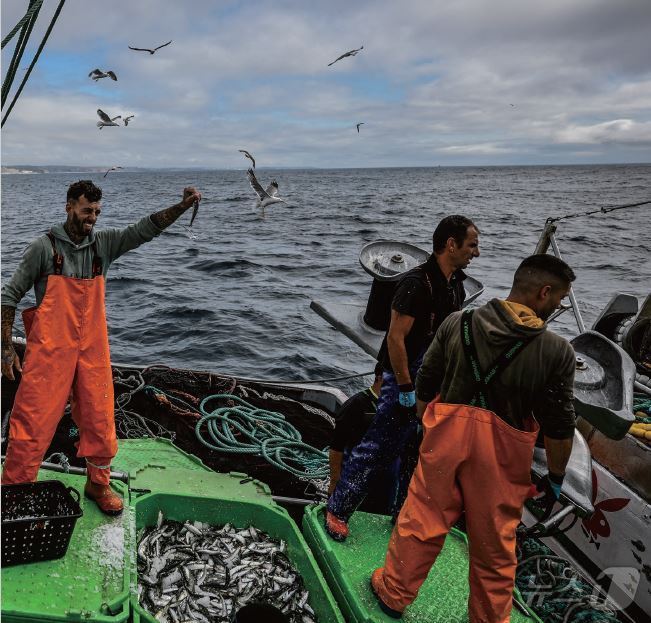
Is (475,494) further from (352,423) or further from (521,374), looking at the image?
(352,423)

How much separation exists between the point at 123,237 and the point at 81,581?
218 cm

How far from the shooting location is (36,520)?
2.99 meters

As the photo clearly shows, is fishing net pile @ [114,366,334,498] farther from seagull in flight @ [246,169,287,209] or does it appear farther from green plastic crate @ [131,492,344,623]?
seagull in flight @ [246,169,287,209]

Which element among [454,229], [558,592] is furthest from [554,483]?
[558,592]

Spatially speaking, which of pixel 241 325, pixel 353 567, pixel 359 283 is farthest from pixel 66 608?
pixel 359 283

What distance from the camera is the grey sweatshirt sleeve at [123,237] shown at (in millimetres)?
3732

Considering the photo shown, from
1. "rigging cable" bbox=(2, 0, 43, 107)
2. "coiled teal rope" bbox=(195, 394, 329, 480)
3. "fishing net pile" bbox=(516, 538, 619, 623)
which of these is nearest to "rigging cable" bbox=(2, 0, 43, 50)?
→ "rigging cable" bbox=(2, 0, 43, 107)

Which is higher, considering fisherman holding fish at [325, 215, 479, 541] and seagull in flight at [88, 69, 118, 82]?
seagull in flight at [88, 69, 118, 82]

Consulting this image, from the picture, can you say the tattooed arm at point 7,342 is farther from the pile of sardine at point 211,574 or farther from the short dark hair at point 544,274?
the short dark hair at point 544,274

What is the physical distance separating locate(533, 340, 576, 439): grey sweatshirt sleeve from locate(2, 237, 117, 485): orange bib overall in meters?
2.75

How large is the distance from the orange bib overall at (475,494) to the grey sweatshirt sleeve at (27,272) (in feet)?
8.46

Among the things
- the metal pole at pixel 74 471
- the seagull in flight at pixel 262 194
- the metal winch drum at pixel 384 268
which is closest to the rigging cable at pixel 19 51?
the metal pole at pixel 74 471

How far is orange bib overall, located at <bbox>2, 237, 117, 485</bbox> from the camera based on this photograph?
339 cm

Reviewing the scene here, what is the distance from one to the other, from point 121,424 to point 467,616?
14.3 ft
